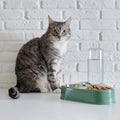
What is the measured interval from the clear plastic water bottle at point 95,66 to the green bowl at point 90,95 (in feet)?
1.37

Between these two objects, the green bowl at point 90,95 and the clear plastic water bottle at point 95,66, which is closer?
the green bowl at point 90,95

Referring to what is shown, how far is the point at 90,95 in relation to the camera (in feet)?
4.32

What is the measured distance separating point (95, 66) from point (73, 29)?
0.26m

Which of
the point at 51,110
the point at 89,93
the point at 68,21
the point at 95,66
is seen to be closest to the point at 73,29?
the point at 68,21

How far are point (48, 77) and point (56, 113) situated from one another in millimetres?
539

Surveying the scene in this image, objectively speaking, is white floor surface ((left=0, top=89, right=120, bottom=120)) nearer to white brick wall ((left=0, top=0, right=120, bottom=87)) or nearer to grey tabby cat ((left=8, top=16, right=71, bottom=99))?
grey tabby cat ((left=8, top=16, right=71, bottom=99))

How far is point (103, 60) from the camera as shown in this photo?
5.86 feet

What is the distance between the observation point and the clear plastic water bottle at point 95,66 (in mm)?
1766

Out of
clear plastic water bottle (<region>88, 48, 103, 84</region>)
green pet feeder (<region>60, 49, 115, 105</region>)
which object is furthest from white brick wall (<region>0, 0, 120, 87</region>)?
green pet feeder (<region>60, 49, 115, 105</region>)

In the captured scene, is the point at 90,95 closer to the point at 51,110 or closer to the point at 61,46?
the point at 51,110

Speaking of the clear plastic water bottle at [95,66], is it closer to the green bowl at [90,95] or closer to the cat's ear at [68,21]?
the cat's ear at [68,21]

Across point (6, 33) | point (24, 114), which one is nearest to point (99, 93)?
point (24, 114)

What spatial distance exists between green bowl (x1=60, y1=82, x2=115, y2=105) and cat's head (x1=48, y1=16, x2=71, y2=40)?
386 mm

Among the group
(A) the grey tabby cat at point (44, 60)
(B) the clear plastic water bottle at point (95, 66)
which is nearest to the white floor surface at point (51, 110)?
(A) the grey tabby cat at point (44, 60)
